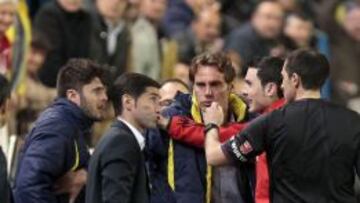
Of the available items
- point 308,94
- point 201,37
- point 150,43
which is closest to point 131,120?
point 308,94

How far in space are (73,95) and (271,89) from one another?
1274 mm

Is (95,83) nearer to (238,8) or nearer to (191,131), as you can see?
(191,131)

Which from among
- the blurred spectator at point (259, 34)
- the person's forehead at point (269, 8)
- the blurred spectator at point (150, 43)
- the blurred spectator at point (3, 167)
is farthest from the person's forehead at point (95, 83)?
the person's forehead at point (269, 8)

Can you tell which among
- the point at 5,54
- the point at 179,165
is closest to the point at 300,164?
the point at 179,165

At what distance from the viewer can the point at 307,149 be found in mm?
8562

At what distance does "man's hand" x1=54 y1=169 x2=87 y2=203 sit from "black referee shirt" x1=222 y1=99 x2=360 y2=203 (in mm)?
1143

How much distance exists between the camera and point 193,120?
9320 mm

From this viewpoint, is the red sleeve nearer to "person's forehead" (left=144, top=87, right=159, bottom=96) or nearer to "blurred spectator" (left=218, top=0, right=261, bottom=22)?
"person's forehead" (left=144, top=87, right=159, bottom=96)

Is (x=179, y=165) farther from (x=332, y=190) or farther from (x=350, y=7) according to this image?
(x=350, y=7)

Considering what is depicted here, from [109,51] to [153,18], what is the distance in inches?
36.4

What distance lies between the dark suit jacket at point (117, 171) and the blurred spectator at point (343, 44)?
7529 mm

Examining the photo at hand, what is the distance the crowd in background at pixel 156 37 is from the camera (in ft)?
42.3

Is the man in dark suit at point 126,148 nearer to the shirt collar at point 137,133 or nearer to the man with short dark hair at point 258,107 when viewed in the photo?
the shirt collar at point 137,133

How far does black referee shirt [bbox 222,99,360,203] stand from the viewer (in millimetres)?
8562
